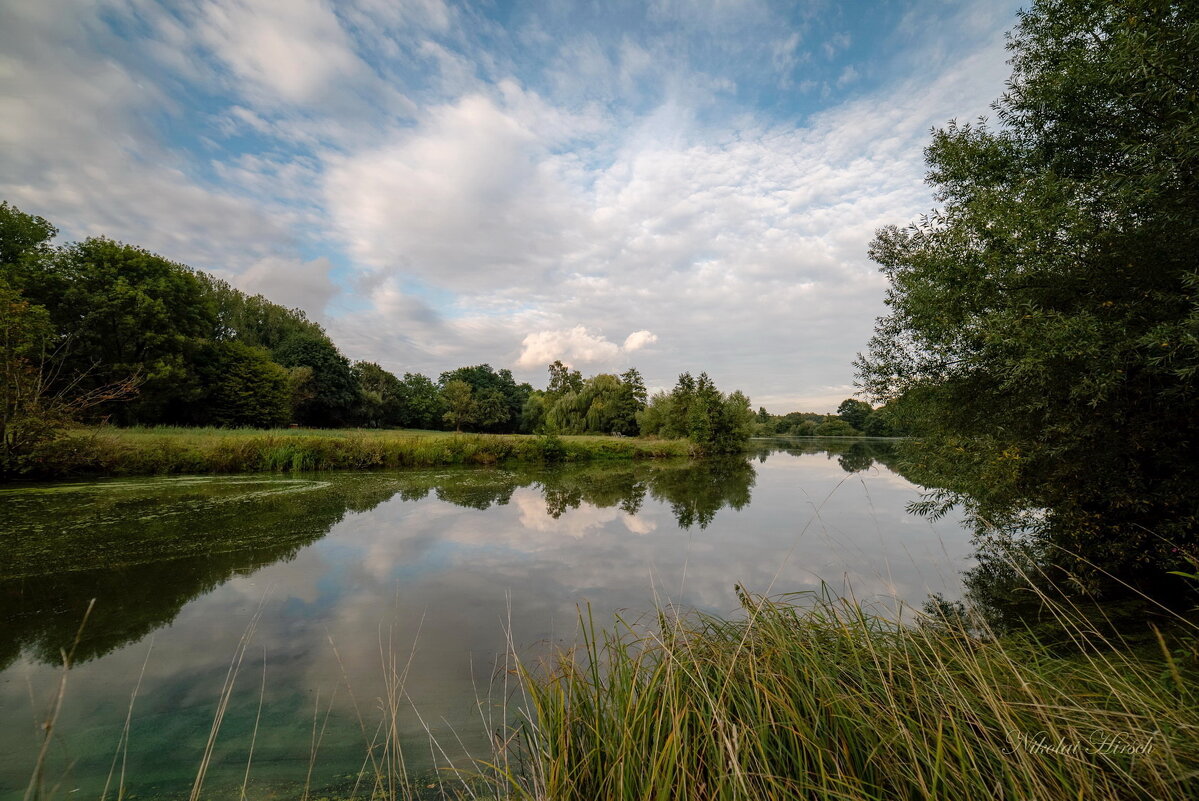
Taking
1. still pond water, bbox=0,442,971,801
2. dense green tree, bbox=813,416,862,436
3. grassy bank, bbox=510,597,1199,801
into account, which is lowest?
still pond water, bbox=0,442,971,801

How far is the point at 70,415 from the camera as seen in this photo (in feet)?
34.6

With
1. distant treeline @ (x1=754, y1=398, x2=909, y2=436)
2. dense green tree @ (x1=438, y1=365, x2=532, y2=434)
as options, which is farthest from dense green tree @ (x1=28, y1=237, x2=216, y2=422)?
distant treeline @ (x1=754, y1=398, x2=909, y2=436)

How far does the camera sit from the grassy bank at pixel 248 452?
36.9 ft

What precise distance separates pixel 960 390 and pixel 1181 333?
305 centimetres

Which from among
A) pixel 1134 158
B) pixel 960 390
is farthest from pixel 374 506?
pixel 1134 158

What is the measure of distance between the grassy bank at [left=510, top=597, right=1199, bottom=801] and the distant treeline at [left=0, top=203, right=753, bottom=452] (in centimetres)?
1346

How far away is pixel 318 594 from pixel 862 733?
5.32 m

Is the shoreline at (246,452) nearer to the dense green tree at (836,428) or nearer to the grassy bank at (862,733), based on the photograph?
the grassy bank at (862,733)

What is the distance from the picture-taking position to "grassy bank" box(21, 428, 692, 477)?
11234 millimetres

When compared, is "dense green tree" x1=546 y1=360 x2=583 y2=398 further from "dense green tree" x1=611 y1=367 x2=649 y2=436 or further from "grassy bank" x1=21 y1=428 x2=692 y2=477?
"grassy bank" x1=21 y1=428 x2=692 y2=477

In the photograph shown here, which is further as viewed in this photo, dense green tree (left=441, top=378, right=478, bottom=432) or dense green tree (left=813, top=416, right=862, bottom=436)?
dense green tree (left=813, top=416, right=862, bottom=436)

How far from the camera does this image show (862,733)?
1.81 meters

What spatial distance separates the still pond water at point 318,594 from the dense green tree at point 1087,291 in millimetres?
1530

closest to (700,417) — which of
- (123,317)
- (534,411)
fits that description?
(534,411)
